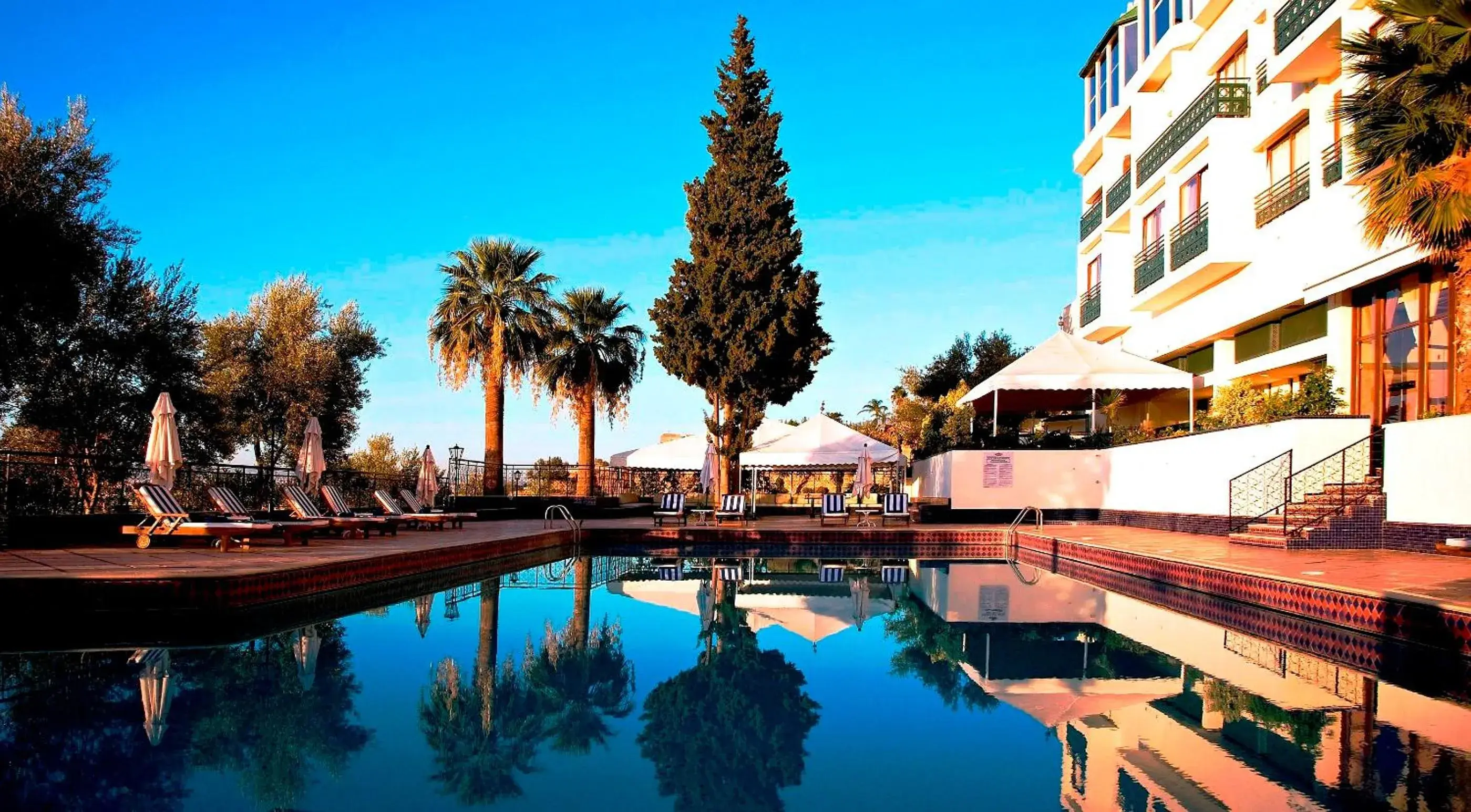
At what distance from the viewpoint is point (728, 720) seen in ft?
20.7

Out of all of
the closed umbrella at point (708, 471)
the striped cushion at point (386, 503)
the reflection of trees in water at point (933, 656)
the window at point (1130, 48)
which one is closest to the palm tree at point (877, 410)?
the closed umbrella at point (708, 471)

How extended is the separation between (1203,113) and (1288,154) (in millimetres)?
2399

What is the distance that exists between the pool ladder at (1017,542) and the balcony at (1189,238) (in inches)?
241

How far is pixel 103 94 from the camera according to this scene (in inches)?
631

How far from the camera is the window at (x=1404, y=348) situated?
45.6 ft

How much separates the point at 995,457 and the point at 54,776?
18.6 metres

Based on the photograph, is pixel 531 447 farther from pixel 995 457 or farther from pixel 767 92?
pixel 995 457

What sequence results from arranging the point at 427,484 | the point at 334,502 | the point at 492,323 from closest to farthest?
the point at 334,502 < the point at 427,484 < the point at 492,323

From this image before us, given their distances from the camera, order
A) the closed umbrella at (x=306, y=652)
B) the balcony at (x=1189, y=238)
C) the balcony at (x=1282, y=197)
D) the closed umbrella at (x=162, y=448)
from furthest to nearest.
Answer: the balcony at (x=1189, y=238) < the balcony at (x=1282, y=197) < the closed umbrella at (x=162, y=448) < the closed umbrella at (x=306, y=652)

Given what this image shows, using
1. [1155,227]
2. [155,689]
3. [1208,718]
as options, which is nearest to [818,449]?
[1155,227]

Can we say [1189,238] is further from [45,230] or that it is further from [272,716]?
[45,230]

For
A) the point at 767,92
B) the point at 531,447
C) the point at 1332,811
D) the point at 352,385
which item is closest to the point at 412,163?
the point at 352,385

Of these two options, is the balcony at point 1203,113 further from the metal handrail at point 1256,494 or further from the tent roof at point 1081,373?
the metal handrail at point 1256,494

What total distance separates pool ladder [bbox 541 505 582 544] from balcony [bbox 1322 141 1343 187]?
45.2ft
